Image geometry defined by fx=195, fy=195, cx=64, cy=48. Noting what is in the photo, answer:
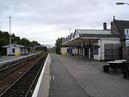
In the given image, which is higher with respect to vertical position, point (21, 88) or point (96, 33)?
point (96, 33)

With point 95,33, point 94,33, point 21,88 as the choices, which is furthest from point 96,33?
point 21,88

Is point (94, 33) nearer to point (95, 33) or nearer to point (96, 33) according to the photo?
point (95, 33)

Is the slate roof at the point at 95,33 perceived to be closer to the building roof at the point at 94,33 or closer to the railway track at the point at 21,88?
the building roof at the point at 94,33

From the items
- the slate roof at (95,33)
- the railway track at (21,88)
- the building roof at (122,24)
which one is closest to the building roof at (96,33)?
the slate roof at (95,33)

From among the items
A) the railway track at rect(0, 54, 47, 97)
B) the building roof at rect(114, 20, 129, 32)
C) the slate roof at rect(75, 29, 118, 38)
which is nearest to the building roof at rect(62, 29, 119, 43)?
the slate roof at rect(75, 29, 118, 38)

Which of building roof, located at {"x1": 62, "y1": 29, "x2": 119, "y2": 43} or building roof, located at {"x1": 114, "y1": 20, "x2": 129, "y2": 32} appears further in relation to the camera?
building roof, located at {"x1": 114, "y1": 20, "x2": 129, "y2": 32}

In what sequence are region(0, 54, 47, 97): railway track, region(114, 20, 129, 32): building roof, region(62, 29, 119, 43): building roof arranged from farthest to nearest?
1. region(114, 20, 129, 32): building roof
2. region(62, 29, 119, 43): building roof
3. region(0, 54, 47, 97): railway track

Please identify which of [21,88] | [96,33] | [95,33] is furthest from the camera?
[96,33]

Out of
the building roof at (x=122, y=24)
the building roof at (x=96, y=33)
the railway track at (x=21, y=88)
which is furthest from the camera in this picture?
the building roof at (x=122, y=24)

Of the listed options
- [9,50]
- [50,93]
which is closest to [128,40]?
[50,93]

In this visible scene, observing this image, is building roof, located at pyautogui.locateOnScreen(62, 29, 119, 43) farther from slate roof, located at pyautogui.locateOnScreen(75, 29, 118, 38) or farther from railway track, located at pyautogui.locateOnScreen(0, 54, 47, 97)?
railway track, located at pyautogui.locateOnScreen(0, 54, 47, 97)

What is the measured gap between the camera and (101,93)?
815 centimetres

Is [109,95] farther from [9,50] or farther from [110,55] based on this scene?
[9,50]

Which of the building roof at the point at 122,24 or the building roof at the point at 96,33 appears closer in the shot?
the building roof at the point at 96,33
